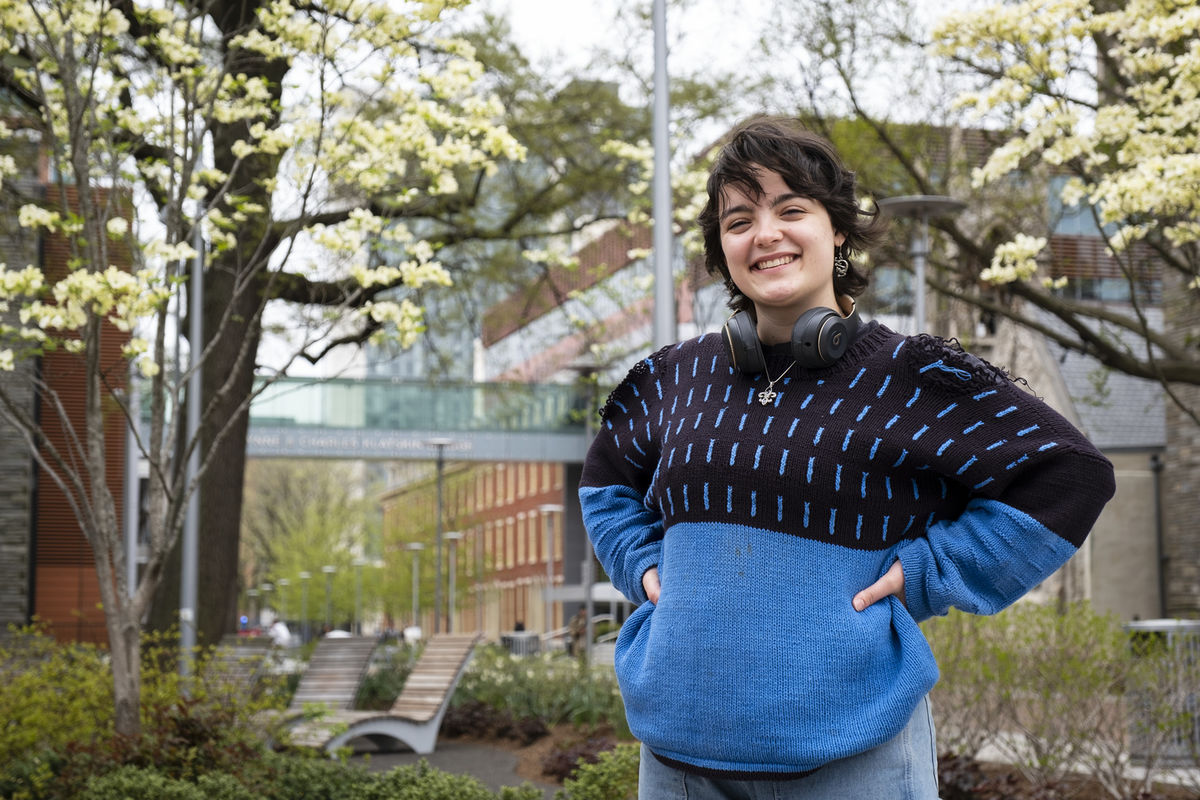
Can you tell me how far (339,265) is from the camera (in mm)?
10375

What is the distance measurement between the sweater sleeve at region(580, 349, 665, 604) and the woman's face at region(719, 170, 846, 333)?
367 mm

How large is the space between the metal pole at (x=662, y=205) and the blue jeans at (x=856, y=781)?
7.29 m

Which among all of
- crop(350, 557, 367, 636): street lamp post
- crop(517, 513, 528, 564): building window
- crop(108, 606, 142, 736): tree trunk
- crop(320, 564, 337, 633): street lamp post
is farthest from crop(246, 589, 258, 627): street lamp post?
crop(108, 606, 142, 736): tree trunk

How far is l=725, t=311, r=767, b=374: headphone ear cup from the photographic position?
2531 mm

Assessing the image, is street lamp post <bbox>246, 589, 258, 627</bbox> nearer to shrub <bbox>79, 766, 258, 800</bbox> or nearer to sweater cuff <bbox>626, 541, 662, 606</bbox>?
shrub <bbox>79, 766, 258, 800</bbox>

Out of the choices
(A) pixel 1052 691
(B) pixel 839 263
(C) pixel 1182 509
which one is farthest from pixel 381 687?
(B) pixel 839 263

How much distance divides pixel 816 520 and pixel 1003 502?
0.30 m

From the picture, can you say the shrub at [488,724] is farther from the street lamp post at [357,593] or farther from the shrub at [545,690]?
the street lamp post at [357,593]

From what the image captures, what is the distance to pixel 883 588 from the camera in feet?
7.77

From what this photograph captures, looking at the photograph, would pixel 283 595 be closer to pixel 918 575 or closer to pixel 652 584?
pixel 652 584

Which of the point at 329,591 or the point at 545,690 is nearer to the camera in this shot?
the point at 545,690

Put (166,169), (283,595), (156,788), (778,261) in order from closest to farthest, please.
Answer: (778,261), (156,788), (166,169), (283,595)

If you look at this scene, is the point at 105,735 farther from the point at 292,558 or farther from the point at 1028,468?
the point at 292,558

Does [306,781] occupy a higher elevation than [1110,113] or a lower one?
lower
